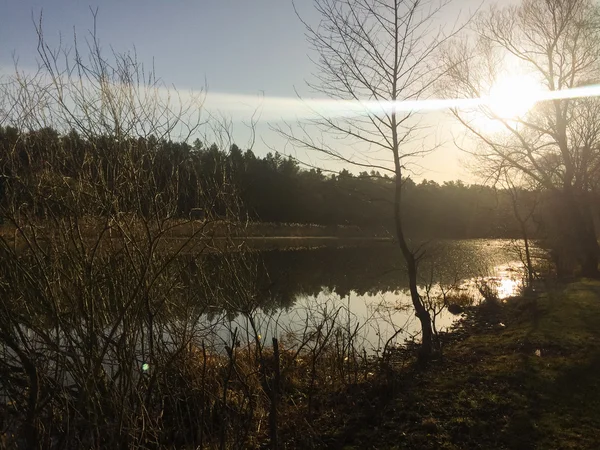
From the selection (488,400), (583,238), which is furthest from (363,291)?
(488,400)

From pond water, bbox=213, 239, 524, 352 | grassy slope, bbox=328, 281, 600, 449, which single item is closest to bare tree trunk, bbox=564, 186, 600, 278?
pond water, bbox=213, 239, 524, 352

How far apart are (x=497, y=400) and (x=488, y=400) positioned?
3.6 inches

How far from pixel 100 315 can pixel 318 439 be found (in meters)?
2.33

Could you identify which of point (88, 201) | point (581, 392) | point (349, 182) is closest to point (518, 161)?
point (349, 182)

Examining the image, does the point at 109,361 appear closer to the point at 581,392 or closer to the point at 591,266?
the point at 581,392

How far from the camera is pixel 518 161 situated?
16125 mm

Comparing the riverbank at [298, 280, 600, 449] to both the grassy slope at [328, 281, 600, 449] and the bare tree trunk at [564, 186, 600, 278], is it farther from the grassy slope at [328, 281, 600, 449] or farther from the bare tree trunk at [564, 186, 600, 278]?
the bare tree trunk at [564, 186, 600, 278]

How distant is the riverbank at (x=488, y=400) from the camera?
4793 millimetres

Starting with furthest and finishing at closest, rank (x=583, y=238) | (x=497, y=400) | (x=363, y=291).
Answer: (x=583, y=238) → (x=363, y=291) → (x=497, y=400)

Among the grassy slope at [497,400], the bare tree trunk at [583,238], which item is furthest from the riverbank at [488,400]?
the bare tree trunk at [583,238]

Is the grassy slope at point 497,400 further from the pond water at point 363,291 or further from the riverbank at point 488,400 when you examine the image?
the pond water at point 363,291

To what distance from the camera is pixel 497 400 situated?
18.5ft

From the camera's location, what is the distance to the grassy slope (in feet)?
15.7

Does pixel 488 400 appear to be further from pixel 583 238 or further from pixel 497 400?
pixel 583 238
